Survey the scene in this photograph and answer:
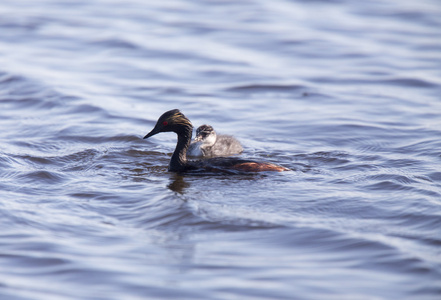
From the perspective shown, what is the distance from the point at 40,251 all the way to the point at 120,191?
1.98 metres

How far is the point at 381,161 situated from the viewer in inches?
399

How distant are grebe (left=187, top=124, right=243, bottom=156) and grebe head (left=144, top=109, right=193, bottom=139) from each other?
1.20 metres

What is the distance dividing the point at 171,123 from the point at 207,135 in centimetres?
147

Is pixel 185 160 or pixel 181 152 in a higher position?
pixel 181 152

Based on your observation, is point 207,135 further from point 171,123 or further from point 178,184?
point 178,184

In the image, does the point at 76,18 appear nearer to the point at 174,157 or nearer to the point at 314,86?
the point at 314,86

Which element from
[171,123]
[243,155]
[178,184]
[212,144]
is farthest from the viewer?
[212,144]

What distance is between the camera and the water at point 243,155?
21.0ft

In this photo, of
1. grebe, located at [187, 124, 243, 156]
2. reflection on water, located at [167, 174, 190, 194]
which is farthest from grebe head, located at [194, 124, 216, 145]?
reflection on water, located at [167, 174, 190, 194]

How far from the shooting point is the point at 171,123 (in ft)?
32.1

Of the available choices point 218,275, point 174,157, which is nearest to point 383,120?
point 174,157

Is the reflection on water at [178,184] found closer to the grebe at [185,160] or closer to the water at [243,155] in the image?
the water at [243,155]

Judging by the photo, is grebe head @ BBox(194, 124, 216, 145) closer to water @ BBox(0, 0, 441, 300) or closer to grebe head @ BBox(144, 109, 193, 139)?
water @ BBox(0, 0, 441, 300)

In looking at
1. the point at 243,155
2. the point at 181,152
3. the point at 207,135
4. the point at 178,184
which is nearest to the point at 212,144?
the point at 207,135
